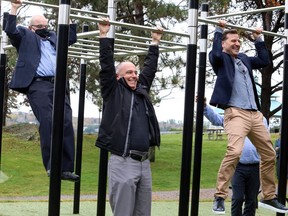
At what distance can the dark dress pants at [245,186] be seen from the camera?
690 cm

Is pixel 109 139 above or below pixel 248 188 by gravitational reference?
above

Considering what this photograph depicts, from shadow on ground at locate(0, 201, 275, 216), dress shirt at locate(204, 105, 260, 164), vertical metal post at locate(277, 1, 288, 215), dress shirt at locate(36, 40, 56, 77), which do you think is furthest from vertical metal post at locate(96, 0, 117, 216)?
shadow on ground at locate(0, 201, 275, 216)

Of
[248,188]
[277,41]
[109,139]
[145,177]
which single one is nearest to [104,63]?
[109,139]

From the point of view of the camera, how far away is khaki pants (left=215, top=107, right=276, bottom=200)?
19.7 feet

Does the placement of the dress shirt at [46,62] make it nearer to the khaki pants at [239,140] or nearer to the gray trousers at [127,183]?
the gray trousers at [127,183]

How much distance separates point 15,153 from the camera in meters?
20.7

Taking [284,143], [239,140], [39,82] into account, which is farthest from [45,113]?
[284,143]

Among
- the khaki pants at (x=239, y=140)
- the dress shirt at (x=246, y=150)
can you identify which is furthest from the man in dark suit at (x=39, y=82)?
the dress shirt at (x=246, y=150)

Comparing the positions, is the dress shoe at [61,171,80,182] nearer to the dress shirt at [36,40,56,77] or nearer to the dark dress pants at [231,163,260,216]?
the dress shirt at [36,40,56,77]

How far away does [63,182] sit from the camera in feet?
55.3

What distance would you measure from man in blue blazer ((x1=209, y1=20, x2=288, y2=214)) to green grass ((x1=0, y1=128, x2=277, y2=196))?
30.1 feet

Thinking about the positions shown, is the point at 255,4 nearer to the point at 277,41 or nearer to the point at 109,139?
the point at 277,41

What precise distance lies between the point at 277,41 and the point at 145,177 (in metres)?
14.6

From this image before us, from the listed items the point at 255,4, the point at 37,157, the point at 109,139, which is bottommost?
the point at 37,157
